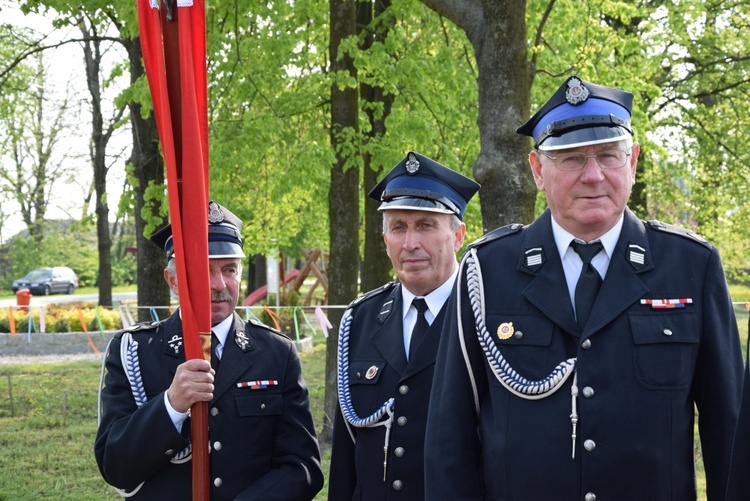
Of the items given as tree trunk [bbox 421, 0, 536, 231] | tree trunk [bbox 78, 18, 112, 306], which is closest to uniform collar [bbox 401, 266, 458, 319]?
tree trunk [bbox 421, 0, 536, 231]

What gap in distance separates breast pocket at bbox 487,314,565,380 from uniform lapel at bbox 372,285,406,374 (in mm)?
913

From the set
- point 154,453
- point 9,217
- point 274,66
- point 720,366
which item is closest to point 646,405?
point 720,366

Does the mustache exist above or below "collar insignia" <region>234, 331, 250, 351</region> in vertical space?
above

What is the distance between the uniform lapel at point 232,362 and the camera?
3900mm

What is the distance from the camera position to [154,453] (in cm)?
362

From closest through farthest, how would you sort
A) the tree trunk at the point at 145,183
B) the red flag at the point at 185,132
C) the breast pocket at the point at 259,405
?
the red flag at the point at 185,132, the breast pocket at the point at 259,405, the tree trunk at the point at 145,183

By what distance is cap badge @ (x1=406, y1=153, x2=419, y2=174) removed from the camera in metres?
4.15

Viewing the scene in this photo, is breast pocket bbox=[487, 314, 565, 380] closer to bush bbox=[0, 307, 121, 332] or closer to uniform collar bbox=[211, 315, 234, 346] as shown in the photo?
uniform collar bbox=[211, 315, 234, 346]

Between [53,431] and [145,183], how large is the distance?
340cm

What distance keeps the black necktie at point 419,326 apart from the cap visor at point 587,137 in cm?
115

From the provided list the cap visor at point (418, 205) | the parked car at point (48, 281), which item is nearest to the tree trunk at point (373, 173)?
the cap visor at point (418, 205)

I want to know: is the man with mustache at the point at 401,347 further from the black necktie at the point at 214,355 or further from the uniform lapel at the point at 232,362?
the black necktie at the point at 214,355

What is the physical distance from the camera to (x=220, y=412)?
12.7ft

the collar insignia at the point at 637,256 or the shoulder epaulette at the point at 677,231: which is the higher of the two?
the shoulder epaulette at the point at 677,231
